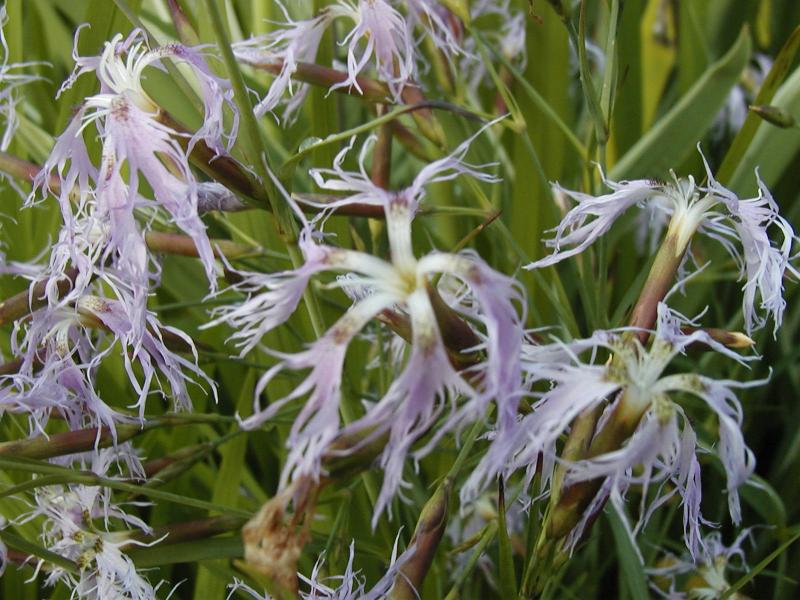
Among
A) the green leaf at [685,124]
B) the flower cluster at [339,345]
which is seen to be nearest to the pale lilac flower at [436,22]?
the flower cluster at [339,345]

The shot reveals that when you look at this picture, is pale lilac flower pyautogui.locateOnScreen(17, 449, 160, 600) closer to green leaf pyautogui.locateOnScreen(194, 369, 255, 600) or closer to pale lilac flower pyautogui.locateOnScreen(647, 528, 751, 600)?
green leaf pyautogui.locateOnScreen(194, 369, 255, 600)

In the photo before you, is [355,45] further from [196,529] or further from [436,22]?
[196,529]

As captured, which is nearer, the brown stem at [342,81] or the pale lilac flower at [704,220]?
the pale lilac flower at [704,220]

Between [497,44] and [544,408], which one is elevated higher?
[544,408]

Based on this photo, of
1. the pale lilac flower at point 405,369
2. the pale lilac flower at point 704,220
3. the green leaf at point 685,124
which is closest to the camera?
the pale lilac flower at point 405,369

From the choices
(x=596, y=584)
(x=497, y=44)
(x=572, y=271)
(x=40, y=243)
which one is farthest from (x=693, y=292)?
(x=40, y=243)

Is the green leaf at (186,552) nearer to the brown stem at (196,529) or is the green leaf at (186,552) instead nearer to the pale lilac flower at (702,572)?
the brown stem at (196,529)

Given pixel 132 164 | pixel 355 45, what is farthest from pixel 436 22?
pixel 132 164

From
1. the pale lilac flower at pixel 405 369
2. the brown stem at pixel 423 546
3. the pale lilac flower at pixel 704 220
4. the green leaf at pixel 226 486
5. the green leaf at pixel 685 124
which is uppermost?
the pale lilac flower at pixel 405 369

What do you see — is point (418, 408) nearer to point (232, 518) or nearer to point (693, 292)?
point (232, 518)
